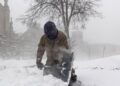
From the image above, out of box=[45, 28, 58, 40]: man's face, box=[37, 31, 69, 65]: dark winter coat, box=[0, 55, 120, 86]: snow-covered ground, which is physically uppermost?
box=[45, 28, 58, 40]: man's face

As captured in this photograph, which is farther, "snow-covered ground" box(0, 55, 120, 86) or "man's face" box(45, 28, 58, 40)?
"man's face" box(45, 28, 58, 40)

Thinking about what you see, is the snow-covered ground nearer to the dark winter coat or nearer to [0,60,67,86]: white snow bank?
[0,60,67,86]: white snow bank

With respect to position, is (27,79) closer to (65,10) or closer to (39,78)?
(39,78)

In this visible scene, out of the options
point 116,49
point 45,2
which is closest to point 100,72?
point 45,2

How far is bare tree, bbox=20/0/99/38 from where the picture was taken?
2777cm

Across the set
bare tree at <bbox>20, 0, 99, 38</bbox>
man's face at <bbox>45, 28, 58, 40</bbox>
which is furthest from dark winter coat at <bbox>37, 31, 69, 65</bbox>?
bare tree at <bbox>20, 0, 99, 38</bbox>

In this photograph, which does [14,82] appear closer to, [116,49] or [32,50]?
[32,50]

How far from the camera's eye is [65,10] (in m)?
28.6

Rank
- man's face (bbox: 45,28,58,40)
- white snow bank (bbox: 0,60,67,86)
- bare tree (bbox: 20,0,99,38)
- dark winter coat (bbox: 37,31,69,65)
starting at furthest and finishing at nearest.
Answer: bare tree (bbox: 20,0,99,38), dark winter coat (bbox: 37,31,69,65), man's face (bbox: 45,28,58,40), white snow bank (bbox: 0,60,67,86)

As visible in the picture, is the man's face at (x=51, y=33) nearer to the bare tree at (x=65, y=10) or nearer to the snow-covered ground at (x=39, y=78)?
the snow-covered ground at (x=39, y=78)

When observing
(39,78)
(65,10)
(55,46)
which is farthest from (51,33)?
(65,10)

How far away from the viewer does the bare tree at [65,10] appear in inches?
1093

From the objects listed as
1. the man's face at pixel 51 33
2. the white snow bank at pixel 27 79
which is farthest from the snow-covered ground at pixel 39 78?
the man's face at pixel 51 33

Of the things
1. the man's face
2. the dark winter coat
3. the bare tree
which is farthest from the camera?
the bare tree
